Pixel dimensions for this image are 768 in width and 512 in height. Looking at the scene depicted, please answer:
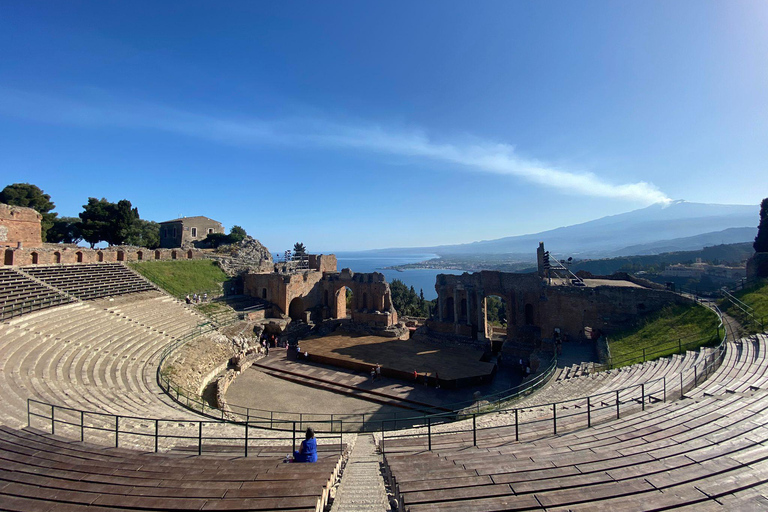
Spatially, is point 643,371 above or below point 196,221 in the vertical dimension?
below

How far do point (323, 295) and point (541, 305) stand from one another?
2036 centimetres

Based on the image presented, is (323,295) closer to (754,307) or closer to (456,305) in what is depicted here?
(456,305)

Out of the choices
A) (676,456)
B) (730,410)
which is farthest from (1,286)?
(730,410)

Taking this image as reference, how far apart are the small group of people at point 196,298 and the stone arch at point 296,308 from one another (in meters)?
7.18

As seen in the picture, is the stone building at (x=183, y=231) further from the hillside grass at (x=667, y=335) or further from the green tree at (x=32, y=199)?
the hillside grass at (x=667, y=335)

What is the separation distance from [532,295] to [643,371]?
11.7 metres

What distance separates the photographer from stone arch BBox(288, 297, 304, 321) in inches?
1243

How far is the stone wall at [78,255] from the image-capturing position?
22302 millimetres

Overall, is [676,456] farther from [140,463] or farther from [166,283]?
[166,283]

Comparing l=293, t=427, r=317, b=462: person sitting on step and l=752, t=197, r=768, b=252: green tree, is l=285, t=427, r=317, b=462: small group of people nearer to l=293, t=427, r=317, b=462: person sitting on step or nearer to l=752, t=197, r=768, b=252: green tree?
l=293, t=427, r=317, b=462: person sitting on step

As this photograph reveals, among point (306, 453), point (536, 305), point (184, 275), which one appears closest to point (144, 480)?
point (306, 453)

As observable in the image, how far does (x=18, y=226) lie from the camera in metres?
27.8

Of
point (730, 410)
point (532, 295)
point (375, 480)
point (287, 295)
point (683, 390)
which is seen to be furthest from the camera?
point (287, 295)

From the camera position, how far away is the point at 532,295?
24453mm
